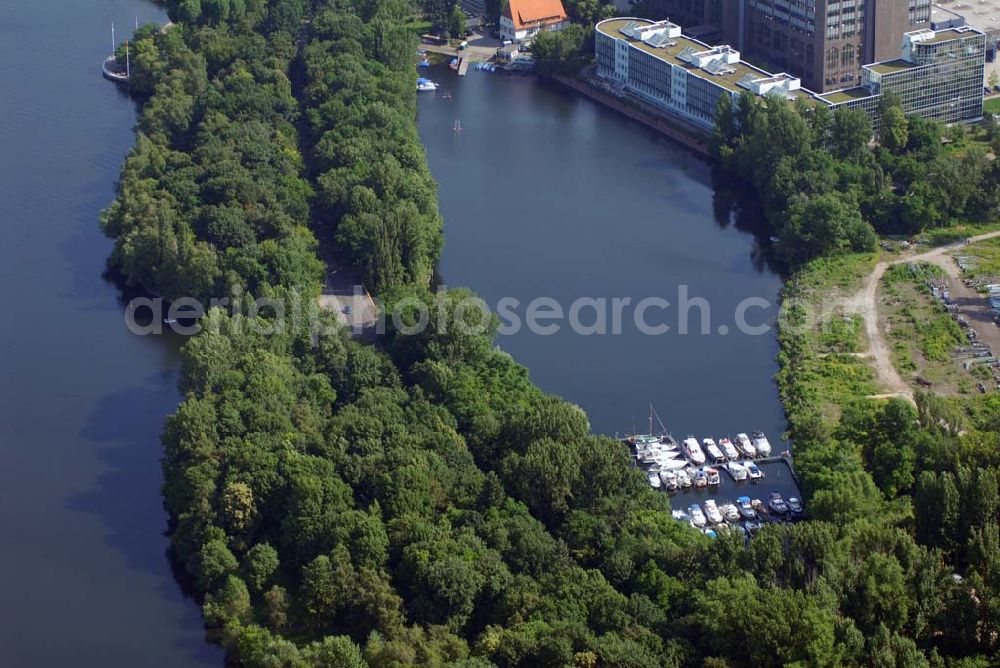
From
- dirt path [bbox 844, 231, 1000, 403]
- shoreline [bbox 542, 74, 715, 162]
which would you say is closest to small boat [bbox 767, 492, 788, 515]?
dirt path [bbox 844, 231, 1000, 403]

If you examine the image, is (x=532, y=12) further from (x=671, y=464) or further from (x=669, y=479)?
(x=669, y=479)

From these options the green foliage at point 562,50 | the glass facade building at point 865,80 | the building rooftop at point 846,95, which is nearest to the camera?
the building rooftop at point 846,95

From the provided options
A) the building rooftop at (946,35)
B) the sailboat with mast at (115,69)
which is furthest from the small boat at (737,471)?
the sailboat with mast at (115,69)

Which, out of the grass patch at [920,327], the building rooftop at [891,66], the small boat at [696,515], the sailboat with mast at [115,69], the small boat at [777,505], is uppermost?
the building rooftop at [891,66]

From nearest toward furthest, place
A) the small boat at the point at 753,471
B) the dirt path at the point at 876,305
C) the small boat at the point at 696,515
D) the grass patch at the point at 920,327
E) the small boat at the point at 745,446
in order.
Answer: the small boat at the point at 696,515, the small boat at the point at 753,471, the small boat at the point at 745,446, the dirt path at the point at 876,305, the grass patch at the point at 920,327

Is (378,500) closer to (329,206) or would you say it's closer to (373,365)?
(373,365)

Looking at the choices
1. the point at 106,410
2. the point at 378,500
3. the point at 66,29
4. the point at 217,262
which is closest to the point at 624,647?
the point at 378,500

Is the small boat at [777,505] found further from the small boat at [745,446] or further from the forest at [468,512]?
the small boat at [745,446]
